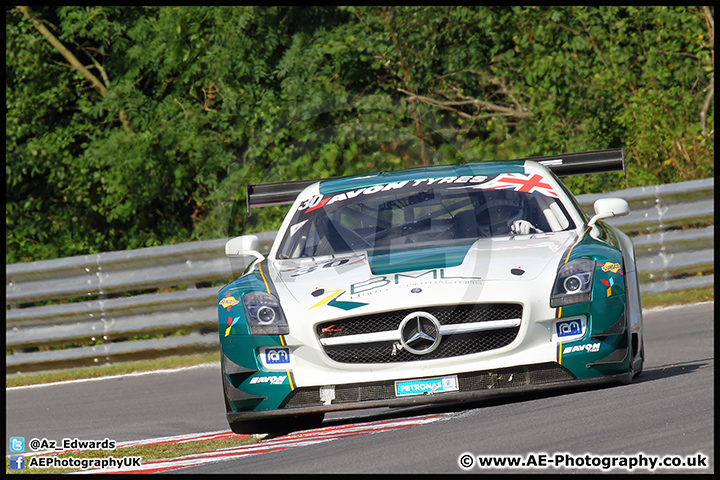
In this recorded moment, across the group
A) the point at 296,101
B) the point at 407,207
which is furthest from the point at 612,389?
the point at 296,101

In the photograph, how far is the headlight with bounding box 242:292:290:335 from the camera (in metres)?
5.31

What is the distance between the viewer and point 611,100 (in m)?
14.9

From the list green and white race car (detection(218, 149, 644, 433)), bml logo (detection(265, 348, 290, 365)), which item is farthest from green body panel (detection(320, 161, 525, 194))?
bml logo (detection(265, 348, 290, 365))

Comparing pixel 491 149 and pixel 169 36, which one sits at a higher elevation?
pixel 169 36

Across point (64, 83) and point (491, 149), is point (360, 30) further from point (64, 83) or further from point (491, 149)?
point (64, 83)

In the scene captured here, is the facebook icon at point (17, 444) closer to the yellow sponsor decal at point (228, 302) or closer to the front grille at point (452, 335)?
the yellow sponsor decal at point (228, 302)

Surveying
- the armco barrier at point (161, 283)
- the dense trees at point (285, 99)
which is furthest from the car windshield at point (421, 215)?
the dense trees at point (285, 99)

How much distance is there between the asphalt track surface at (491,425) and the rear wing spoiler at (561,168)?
Answer: 1.51 m

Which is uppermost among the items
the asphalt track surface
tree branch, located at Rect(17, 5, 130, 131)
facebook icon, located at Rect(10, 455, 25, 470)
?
tree branch, located at Rect(17, 5, 130, 131)

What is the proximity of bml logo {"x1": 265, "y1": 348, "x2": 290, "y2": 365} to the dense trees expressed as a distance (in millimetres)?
9391

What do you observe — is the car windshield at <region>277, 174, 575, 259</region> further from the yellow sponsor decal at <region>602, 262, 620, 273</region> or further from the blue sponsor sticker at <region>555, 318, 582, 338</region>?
the blue sponsor sticker at <region>555, 318, 582, 338</region>

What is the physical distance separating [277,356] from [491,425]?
47.3 inches

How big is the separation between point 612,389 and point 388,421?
4.55 ft

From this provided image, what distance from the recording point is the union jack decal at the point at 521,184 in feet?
21.1
